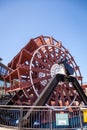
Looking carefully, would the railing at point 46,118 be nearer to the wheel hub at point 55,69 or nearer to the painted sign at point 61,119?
the painted sign at point 61,119

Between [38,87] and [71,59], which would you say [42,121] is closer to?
[38,87]

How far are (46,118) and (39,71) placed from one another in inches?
247

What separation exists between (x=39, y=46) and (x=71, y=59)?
3.30 meters

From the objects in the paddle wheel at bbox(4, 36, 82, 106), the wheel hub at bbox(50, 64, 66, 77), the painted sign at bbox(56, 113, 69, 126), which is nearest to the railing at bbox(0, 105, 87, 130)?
the painted sign at bbox(56, 113, 69, 126)

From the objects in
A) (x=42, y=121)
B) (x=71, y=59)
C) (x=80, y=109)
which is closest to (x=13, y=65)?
(x=71, y=59)

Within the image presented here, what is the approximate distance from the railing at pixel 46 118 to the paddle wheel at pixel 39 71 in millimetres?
3995

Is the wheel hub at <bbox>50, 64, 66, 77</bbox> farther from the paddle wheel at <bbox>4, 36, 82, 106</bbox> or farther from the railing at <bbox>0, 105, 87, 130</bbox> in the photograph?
the railing at <bbox>0, 105, 87, 130</bbox>

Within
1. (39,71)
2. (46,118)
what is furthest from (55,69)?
(46,118)

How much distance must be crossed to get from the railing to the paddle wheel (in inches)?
157

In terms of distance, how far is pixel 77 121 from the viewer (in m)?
9.23

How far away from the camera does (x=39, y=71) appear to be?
14.8 meters

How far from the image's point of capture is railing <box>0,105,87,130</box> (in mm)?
8086

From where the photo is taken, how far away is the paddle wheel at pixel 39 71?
14.2m

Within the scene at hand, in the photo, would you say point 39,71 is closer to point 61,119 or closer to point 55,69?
point 55,69
